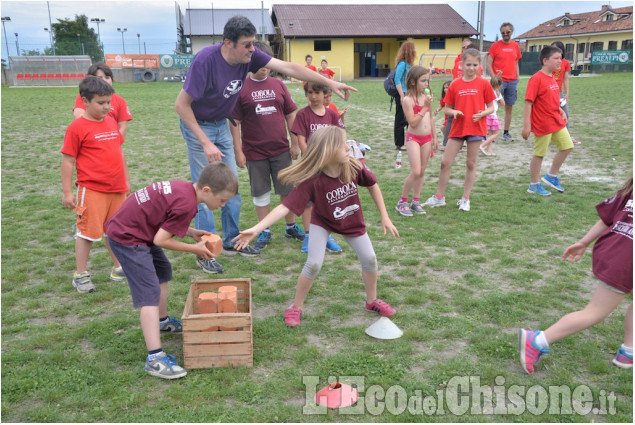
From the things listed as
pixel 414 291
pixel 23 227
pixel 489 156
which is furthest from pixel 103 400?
pixel 489 156

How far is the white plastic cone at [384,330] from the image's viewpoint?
3.78 metres

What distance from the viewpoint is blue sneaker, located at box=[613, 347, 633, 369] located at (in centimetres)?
331

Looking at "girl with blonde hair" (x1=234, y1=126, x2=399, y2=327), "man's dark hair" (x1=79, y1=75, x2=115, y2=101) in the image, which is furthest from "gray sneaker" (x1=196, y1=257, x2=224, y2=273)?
"man's dark hair" (x1=79, y1=75, x2=115, y2=101)

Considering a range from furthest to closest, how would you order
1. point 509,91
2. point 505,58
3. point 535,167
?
point 509,91
point 505,58
point 535,167

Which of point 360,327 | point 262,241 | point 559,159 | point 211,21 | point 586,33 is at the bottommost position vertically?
point 360,327

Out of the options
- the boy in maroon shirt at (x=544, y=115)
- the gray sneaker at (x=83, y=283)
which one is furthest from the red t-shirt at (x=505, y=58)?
the gray sneaker at (x=83, y=283)

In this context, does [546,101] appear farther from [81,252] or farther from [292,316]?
[81,252]

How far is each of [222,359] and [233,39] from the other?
2.73 m

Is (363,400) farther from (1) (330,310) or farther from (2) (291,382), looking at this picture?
(1) (330,310)

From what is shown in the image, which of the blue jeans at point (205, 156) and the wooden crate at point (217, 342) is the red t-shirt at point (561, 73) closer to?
the blue jeans at point (205, 156)

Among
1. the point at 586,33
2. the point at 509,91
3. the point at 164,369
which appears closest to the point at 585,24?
the point at 586,33

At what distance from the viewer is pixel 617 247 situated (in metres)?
3.02

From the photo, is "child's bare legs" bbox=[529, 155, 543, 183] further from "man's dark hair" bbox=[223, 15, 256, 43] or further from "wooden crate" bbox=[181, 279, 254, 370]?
"wooden crate" bbox=[181, 279, 254, 370]

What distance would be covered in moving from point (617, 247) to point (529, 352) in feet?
2.81
